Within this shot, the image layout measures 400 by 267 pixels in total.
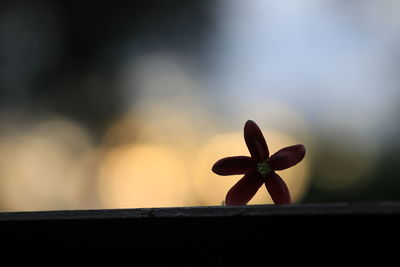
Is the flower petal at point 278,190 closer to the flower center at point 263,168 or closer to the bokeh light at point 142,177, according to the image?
the flower center at point 263,168

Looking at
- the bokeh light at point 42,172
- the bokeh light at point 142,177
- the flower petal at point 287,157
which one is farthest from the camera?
the bokeh light at point 42,172

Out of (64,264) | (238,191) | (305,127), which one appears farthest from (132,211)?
(305,127)

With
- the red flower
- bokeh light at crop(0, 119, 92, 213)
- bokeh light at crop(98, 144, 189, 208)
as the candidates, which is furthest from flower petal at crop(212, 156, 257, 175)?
bokeh light at crop(0, 119, 92, 213)

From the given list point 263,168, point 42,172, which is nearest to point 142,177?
point 42,172

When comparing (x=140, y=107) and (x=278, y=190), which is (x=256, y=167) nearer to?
(x=278, y=190)

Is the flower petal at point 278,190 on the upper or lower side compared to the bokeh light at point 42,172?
upper

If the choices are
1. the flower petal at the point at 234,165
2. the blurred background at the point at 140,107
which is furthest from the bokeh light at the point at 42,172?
the flower petal at the point at 234,165
